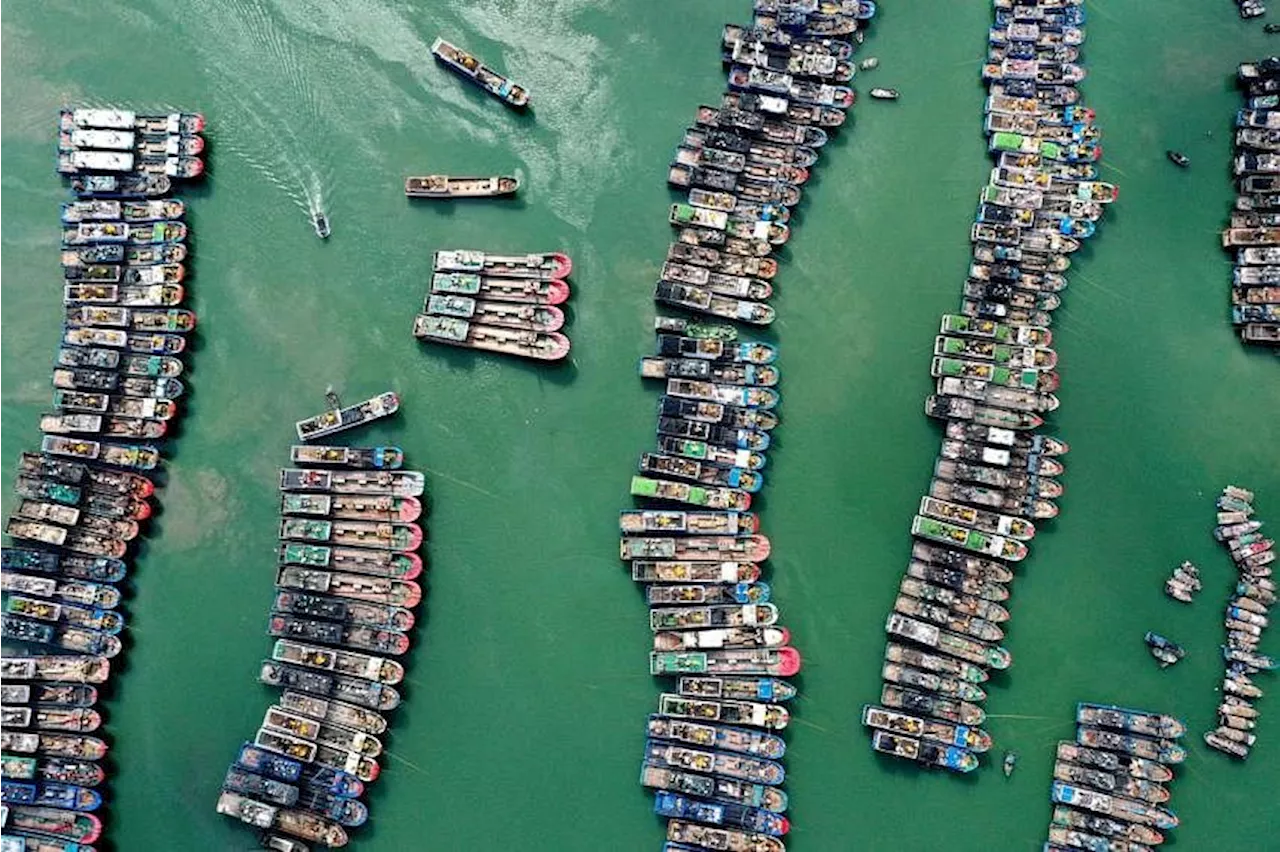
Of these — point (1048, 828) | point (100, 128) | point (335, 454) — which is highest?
point (100, 128)

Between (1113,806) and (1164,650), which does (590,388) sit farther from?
(1113,806)

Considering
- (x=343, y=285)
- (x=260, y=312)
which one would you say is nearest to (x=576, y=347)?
(x=343, y=285)

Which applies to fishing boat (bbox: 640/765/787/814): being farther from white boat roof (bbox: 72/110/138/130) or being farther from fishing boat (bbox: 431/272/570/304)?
white boat roof (bbox: 72/110/138/130)

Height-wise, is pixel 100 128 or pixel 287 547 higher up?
pixel 100 128

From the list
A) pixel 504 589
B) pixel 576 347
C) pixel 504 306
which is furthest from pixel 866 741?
pixel 504 306

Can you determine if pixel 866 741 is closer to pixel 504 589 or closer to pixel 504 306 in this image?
pixel 504 589

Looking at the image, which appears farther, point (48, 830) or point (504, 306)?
point (504, 306)
